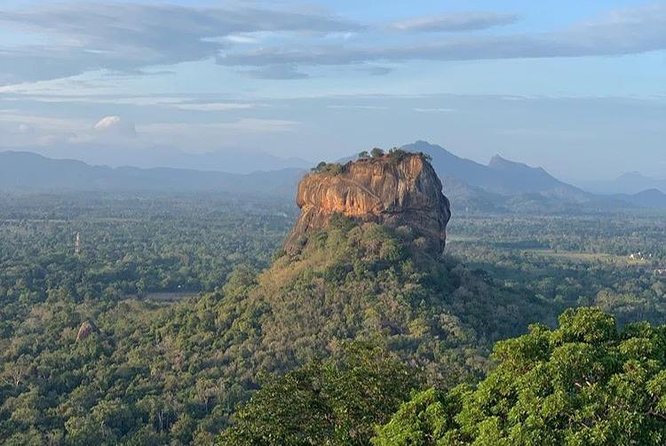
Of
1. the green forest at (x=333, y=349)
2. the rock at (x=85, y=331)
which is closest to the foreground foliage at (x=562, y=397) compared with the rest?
the green forest at (x=333, y=349)

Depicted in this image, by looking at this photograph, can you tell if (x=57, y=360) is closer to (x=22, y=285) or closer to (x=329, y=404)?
(x=329, y=404)

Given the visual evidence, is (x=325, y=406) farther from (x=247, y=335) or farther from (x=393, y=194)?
(x=393, y=194)

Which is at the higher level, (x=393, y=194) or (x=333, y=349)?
(x=393, y=194)

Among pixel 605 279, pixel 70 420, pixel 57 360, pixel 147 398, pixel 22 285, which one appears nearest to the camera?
pixel 70 420

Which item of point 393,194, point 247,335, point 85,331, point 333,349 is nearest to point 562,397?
point 333,349

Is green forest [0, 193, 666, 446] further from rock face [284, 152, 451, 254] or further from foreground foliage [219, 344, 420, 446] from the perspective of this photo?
rock face [284, 152, 451, 254]

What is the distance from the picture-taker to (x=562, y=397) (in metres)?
11.3

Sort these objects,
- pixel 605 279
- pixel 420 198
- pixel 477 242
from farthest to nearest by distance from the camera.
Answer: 1. pixel 477 242
2. pixel 605 279
3. pixel 420 198

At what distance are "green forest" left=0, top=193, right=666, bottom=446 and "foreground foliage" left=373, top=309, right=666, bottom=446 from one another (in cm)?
3

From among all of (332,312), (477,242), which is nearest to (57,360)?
(332,312)

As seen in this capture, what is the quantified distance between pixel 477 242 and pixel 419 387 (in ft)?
411

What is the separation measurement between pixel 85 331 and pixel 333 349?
16081 mm

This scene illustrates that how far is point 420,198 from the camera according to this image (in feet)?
148

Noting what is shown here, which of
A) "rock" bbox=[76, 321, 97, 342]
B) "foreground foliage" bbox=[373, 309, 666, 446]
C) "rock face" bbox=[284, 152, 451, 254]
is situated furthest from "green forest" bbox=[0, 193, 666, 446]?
"rock face" bbox=[284, 152, 451, 254]
